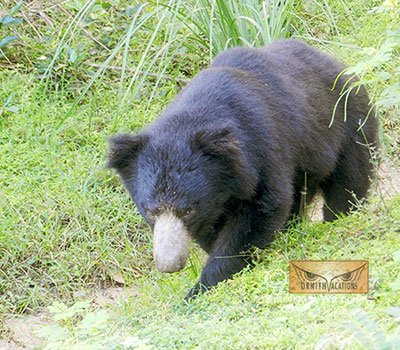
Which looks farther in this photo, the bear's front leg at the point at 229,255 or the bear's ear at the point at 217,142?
the bear's front leg at the point at 229,255

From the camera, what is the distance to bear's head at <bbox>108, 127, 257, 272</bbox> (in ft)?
11.8

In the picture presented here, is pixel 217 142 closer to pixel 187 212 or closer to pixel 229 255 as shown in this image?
pixel 187 212

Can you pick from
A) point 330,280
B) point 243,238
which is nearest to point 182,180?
point 243,238

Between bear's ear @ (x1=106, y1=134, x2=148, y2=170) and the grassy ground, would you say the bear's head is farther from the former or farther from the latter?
the grassy ground

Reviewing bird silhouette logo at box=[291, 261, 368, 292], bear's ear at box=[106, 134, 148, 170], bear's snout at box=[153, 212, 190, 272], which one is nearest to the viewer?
bird silhouette logo at box=[291, 261, 368, 292]

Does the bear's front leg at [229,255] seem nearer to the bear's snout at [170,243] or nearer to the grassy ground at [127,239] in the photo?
the grassy ground at [127,239]

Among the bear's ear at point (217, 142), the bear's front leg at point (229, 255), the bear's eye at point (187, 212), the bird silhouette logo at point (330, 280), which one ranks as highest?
the bear's ear at point (217, 142)

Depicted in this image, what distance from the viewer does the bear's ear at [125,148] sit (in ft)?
12.5

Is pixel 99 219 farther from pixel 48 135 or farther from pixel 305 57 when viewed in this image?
pixel 305 57

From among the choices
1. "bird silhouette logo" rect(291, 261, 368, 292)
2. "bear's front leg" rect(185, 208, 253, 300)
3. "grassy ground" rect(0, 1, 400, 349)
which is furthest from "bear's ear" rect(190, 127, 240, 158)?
"bird silhouette logo" rect(291, 261, 368, 292)

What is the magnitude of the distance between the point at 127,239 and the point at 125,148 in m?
1.47

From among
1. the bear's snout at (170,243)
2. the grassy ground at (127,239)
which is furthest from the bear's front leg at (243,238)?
the bear's snout at (170,243)

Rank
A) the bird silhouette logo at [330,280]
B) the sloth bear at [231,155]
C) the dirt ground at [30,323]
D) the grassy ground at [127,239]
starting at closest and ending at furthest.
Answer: the grassy ground at [127,239] → the bird silhouette logo at [330,280] → the sloth bear at [231,155] → the dirt ground at [30,323]

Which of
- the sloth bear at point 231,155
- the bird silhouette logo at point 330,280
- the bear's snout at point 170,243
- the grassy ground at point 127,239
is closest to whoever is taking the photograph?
the grassy ground at point 127,239
